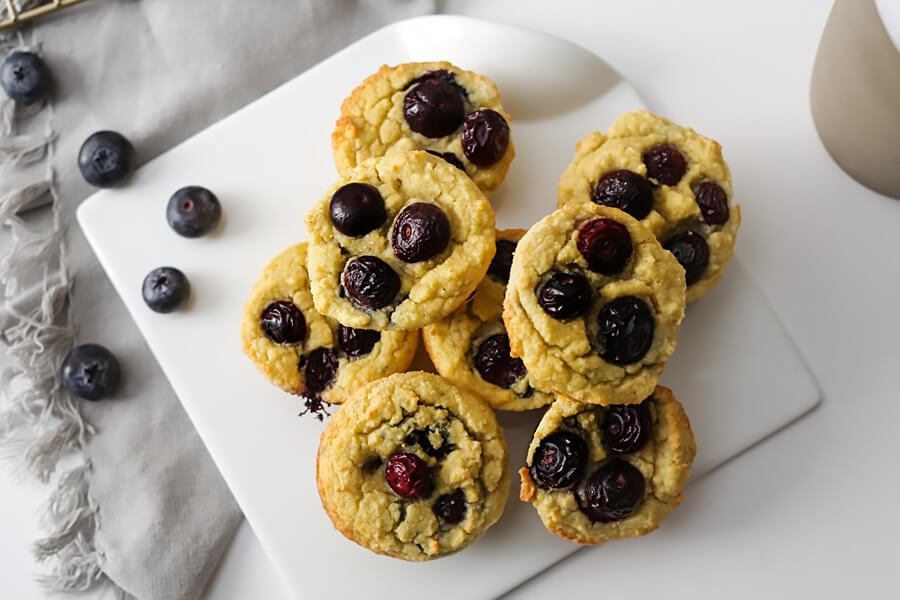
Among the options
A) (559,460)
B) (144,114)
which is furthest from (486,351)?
(144,114)

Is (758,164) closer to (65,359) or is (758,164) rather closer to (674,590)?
(674,590)

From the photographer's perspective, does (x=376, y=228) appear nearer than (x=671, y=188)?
Yes

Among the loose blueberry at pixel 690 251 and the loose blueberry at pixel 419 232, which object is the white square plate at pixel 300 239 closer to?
the loose blueberry at pixel 690 251

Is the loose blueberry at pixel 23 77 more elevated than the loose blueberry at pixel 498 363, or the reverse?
the loose blueberry at pixel 23 77

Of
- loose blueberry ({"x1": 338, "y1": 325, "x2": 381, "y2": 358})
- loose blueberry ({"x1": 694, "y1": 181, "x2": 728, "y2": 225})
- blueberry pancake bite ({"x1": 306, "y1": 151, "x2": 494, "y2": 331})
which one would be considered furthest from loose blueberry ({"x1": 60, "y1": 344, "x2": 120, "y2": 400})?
loose blueberry ({"x1": 694, "y1": 181, "x2": 728, "y2": 225})

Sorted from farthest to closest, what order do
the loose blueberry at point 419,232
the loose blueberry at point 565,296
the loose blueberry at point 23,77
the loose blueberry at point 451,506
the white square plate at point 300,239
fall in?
the loose blueberry at point 23,77
the white square plate at point 300,239
the loose blueberry at point 451,506
the loose blueberry at point 419,232
the loose blueberry at point 565,296

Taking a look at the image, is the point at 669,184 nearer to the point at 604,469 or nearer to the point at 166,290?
the point at 604,469

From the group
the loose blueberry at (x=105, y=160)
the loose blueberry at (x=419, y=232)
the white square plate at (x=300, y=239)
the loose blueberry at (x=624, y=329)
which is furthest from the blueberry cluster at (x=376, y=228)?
the loose blueberry at (x=105, y=160)
